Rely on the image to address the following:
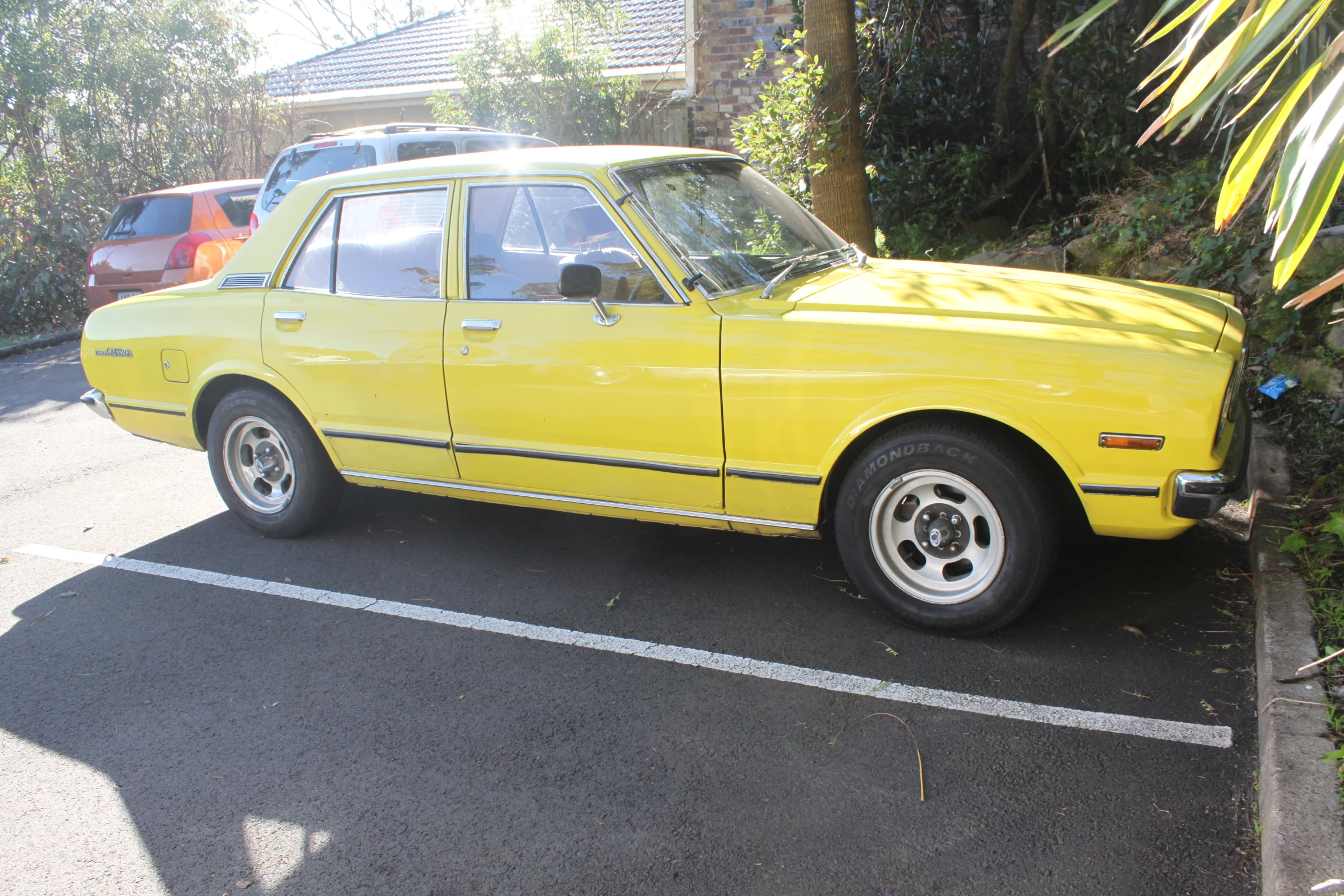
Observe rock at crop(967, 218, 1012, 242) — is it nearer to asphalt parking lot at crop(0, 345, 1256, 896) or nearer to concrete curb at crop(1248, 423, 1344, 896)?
asphalt parking lot at crop(0, 345, 1256, 896)

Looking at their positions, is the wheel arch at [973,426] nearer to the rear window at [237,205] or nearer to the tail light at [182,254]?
the tail light at [182,254]

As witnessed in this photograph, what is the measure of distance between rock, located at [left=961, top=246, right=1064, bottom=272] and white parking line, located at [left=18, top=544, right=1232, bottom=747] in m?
4.73

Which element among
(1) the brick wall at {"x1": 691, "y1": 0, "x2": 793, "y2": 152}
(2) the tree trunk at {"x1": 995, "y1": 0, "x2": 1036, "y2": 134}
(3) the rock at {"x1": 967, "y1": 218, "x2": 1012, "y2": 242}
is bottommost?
(3) the rock at {"x1": 967, "y1": 218, "x2": 1012, "y2": 242}

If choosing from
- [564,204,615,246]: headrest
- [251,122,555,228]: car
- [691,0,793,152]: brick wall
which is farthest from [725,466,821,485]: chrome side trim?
[691,0,793,152]: brick wall

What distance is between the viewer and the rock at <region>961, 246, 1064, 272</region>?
294 inches

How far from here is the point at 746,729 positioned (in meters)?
3.17

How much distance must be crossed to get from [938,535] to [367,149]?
689 cm

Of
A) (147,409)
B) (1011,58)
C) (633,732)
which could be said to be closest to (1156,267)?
(1011,58)

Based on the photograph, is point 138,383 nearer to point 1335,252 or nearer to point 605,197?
point 605,197

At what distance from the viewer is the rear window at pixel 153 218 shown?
10.2m

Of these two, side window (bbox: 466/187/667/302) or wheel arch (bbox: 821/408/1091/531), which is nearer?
wheel arch (bbox: 821/408/1091/531)

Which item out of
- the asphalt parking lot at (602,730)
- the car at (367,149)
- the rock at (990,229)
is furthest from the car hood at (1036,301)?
the car at (367,149)

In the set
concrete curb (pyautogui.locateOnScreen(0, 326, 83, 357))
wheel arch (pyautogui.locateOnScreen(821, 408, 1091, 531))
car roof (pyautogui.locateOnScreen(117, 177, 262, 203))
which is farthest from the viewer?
concrete curb (pyautogui.locateOnScreen(0, 326, 83, 357))

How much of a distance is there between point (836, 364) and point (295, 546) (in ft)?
9.91
